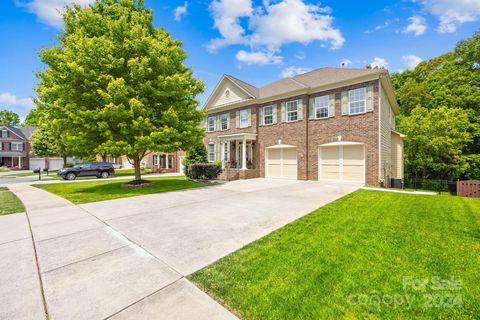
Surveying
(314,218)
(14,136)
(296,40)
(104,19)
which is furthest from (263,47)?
(14,136)

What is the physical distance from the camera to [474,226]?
5262 mm

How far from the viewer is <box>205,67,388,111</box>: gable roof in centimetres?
1348

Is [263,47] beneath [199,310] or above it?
above

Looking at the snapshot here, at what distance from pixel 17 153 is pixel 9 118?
99.7ft

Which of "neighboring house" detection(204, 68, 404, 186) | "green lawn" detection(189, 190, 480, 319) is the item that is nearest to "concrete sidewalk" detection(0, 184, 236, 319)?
"green lawn" detection(189, 190, 480, 319)

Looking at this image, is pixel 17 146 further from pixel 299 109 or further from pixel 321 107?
pixel 321 107

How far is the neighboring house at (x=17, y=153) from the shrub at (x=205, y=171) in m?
42.8

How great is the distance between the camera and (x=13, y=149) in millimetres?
41938

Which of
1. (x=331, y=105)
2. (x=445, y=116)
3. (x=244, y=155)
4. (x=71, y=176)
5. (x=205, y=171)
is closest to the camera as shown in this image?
(x=331, y=105)

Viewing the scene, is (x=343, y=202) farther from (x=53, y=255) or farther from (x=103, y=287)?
(x=53, y=255)

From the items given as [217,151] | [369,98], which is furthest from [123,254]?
[217,151]

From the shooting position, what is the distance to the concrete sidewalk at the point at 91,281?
2410 mm

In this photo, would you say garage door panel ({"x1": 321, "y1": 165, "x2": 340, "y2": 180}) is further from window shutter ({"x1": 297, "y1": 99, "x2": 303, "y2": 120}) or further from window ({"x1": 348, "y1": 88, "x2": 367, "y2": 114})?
window shutter ({"x1": 297, "y1": 99, "x2": 303, "y2": 120})

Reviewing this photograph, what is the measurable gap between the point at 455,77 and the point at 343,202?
953 inches
